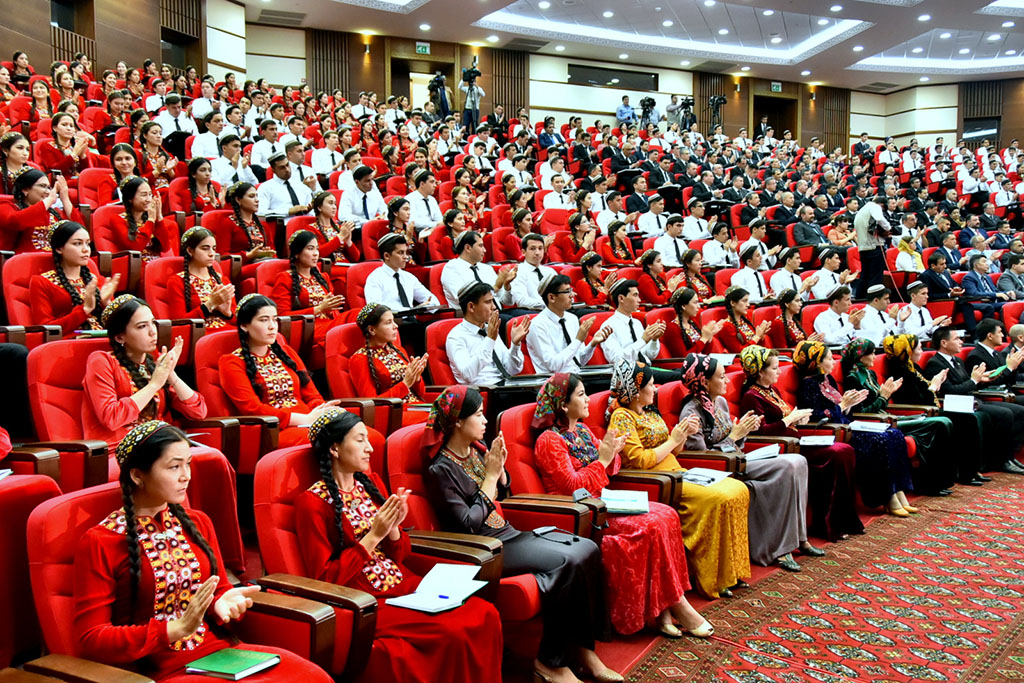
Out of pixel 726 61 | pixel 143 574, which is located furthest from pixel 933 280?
pixel 726 61

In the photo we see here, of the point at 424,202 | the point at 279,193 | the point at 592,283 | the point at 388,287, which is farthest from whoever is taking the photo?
the point at 424,202

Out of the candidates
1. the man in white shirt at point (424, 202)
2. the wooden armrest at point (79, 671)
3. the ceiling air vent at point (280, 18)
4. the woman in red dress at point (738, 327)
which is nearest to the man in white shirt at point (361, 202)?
the man in white shirt at point (424, 202)

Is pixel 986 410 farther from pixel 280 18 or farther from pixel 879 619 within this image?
pixel 280 18

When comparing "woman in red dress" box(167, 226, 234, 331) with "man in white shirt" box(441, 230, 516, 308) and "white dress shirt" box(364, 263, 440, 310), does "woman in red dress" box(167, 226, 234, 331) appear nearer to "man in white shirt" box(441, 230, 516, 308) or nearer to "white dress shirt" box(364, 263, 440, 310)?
"white dress shirt" box(364, 263, 440, 310)

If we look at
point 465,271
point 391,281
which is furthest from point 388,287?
point 465,271

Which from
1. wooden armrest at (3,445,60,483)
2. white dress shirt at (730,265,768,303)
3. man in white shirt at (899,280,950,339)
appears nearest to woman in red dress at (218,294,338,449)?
wooden armrest at (3,445,60,483)

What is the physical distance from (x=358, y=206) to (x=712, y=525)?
403cm

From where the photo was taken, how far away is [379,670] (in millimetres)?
1951

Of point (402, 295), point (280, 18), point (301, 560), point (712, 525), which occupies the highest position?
point (280, 18)

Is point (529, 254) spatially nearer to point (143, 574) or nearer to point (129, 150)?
point (129, 150)

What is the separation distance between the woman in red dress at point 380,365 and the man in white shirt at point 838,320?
11.4 ft

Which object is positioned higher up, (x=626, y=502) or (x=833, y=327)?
(x=833, y=327)

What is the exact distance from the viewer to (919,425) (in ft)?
15.2

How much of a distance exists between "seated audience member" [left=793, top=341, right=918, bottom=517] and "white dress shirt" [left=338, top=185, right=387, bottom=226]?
332 cm
